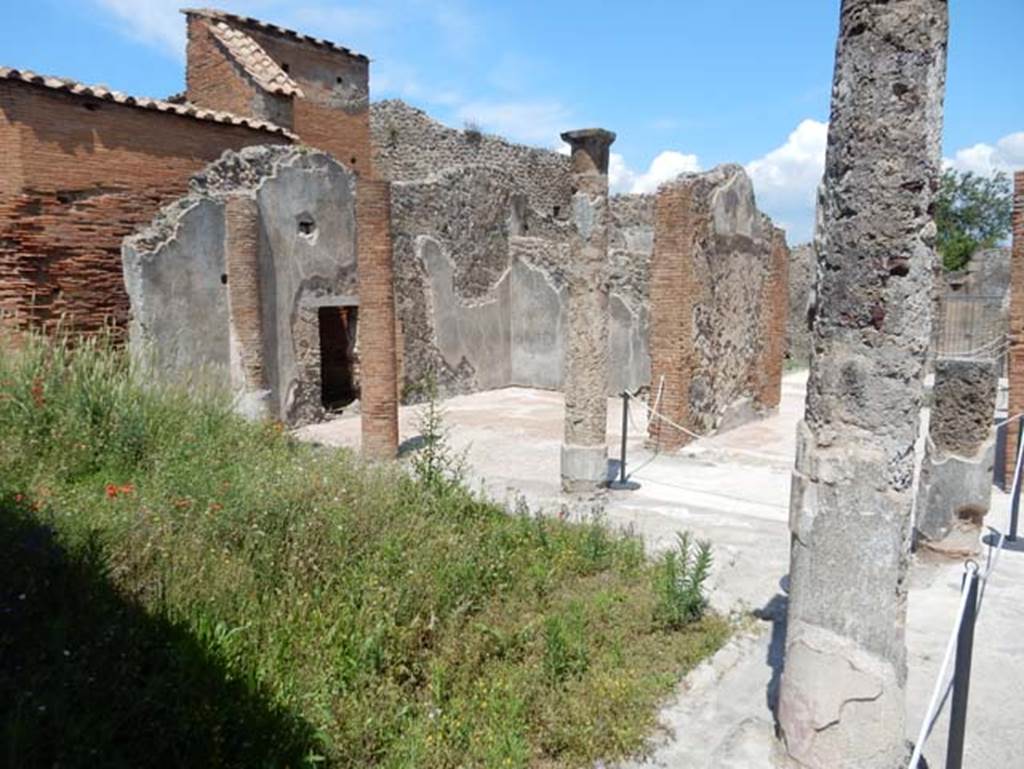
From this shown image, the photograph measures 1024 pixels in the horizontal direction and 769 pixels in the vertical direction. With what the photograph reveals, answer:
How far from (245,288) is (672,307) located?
4.99 m

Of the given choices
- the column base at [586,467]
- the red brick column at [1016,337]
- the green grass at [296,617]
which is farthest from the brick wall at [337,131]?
the red brick column at [1016,337]

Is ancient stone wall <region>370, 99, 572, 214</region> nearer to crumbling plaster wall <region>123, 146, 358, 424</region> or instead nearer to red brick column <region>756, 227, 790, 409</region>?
crumbling plaster wall <region>123, 146, 358, 424</region>

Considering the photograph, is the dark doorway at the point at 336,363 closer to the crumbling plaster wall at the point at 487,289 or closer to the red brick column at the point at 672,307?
the crumbling plaster wall at the point at 487,289

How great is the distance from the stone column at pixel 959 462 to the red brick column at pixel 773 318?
5.73 meters

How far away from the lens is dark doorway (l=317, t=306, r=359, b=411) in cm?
1263

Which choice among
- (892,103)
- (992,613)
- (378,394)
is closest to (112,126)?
(378,394)

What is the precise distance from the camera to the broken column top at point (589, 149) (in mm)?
6961

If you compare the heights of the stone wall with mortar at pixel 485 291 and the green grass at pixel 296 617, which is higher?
the stone wall with mortar at pixel 485 291

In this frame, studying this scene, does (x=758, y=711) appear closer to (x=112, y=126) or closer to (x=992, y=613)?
(x=992, y=613)

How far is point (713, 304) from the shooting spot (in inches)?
375

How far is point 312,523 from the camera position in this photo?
4457mm

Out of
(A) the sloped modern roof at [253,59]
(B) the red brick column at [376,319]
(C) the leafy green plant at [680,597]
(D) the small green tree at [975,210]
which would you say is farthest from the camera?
Result: (D) the small green tree at [975,210]

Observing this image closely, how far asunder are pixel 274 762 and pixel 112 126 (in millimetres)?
8571

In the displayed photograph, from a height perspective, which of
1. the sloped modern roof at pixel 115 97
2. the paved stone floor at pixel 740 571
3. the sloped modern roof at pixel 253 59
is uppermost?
the sloped modern roof at pixel 253 59
